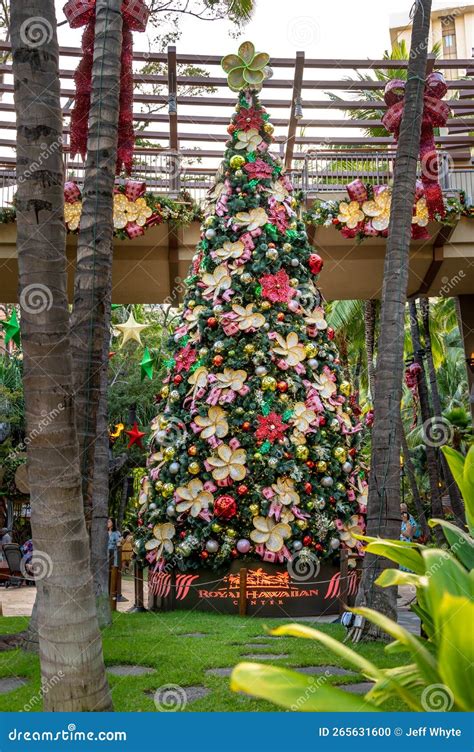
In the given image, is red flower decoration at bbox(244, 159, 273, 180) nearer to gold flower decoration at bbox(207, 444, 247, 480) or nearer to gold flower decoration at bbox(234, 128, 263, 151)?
gold flower decoration at bbox(234, 128, 263, 151)

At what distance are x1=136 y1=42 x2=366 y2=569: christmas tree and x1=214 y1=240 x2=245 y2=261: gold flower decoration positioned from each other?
0.03 meters

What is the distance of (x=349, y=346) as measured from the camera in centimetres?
2961

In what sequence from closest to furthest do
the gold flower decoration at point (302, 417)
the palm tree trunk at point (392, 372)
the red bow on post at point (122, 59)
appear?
the palm tree trunk at point (392, 372)
the gold flower decoration at point (302, 417)
the red bow on post at point (122, 59)

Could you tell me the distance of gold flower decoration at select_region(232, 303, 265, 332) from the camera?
1022 centimetres

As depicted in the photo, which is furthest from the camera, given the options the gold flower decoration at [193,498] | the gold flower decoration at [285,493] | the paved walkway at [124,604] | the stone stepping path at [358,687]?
the gold flower decoration at [193,498]

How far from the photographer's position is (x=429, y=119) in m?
13.0

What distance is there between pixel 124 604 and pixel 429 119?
10291 millimetres

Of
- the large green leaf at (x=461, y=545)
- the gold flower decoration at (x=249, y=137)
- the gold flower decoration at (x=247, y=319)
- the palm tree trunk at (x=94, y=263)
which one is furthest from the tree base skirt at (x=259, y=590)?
the large green leaf at (x=461, y=545)

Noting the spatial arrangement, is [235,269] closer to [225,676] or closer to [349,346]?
[225,676]

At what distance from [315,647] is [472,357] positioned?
37.5 ft

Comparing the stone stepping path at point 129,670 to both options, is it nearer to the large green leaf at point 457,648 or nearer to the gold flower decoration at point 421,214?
the large green leaf at point 457,648

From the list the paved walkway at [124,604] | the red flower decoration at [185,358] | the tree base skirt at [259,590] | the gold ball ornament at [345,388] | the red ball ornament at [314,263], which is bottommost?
the paved walkway at [124,604]

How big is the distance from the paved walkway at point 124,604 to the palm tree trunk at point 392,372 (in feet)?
3.64

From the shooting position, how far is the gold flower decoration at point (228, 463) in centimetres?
973
